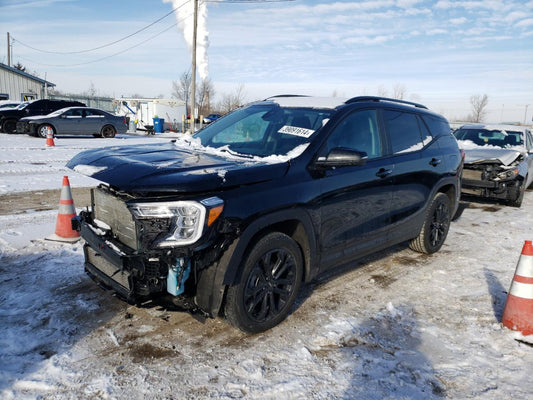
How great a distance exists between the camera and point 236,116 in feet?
14.8

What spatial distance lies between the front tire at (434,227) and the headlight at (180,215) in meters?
3.40

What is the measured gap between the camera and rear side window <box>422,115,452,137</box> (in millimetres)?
5184

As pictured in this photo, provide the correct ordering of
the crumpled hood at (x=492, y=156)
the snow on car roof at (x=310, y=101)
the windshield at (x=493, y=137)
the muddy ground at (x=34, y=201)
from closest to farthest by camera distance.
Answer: the snow on car roof at (x=310, y=101)
the muddy ground at (x=34, y=201)
the crumpled hood at (x=492, y=156)
the windshield at (x=493, y=137)

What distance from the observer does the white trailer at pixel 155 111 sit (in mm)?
33250

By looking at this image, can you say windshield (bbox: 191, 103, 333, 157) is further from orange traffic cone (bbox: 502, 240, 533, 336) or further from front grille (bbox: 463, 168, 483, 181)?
front grille (bbox: 463, 168, 483, 181)

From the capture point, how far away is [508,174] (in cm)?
824

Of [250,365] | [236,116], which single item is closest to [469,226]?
[236,116]

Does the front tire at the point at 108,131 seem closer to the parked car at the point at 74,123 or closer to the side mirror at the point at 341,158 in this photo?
the parked car at the point at 74,123

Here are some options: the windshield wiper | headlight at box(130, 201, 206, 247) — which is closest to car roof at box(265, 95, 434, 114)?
the windshield wiper

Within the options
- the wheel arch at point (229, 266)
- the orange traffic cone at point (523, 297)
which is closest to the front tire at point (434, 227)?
the orange traffic cone at point (523, 297)

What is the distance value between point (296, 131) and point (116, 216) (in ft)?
5.61

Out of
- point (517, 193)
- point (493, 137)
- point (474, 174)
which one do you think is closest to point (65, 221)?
point (474, 174)

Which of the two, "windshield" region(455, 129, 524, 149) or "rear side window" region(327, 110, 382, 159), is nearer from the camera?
"rear side window" region(327, 110, 382, 159)

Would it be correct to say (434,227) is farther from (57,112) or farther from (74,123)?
(57,112)
